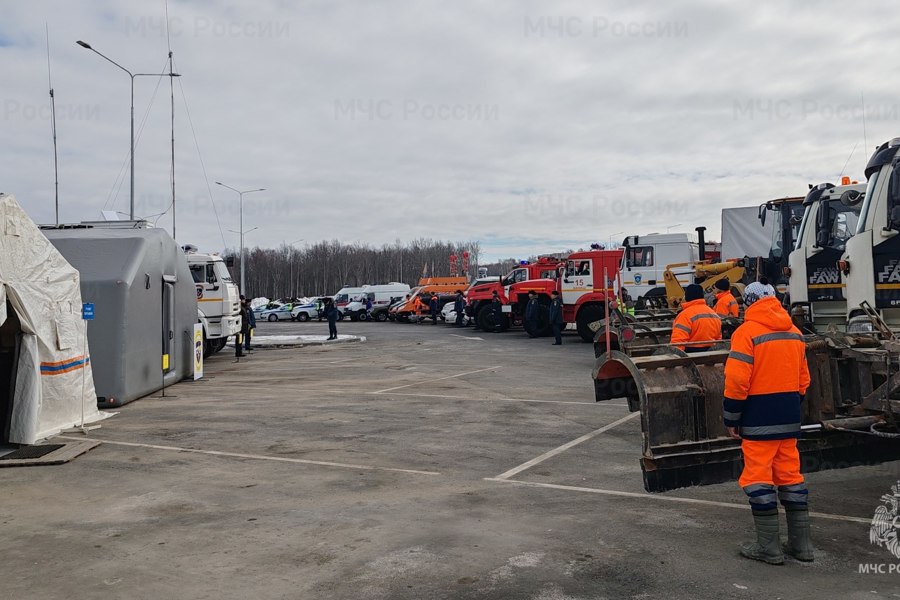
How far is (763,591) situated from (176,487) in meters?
5.13

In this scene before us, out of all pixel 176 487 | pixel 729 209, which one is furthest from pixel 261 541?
pixel 729 209

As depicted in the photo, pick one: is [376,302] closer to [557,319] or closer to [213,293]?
[557,319]

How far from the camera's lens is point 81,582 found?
4.52 meters

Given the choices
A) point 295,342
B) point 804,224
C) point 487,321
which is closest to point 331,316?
point 295,342

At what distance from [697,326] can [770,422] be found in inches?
141

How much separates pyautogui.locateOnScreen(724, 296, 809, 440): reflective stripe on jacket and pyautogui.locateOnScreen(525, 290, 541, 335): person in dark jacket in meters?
21.6

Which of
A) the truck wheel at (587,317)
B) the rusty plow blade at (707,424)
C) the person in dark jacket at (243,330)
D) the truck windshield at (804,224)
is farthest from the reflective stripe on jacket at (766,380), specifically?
the truck wheel at (587,317)

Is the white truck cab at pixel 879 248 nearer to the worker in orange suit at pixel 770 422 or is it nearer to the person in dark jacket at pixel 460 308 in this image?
the worker in orange suit at pixel 770 422

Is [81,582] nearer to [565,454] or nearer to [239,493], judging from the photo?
[239,493]

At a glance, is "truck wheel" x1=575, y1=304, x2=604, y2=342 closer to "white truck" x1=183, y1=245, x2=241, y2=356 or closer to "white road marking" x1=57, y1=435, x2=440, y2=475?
"white truck" x1=183, y1=245, x2=241, y2=356

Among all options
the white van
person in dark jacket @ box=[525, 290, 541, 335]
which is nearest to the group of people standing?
person in dark jacket @ box=[525, 290, 541, 335]

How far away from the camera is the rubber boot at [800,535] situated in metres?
4.64

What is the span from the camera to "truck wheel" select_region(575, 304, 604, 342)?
77.5 ft

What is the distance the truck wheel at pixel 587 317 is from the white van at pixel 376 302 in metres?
24.6
